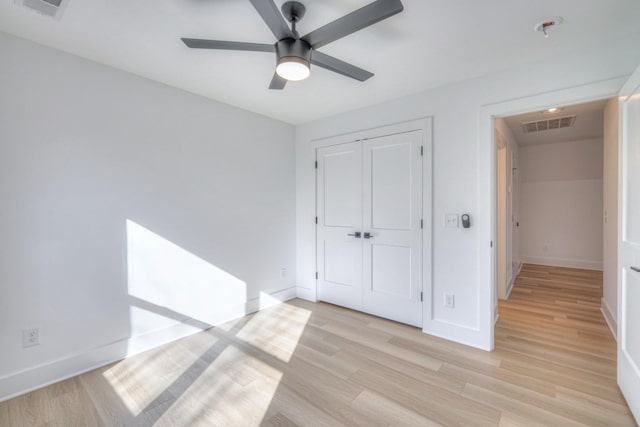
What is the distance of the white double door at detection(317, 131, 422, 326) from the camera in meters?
3.06

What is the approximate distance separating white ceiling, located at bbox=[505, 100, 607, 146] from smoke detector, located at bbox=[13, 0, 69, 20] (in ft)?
13.5

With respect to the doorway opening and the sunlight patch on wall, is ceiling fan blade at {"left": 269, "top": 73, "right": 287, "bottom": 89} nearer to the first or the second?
the sunlight patch on wall

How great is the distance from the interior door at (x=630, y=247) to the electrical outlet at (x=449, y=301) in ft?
3.65

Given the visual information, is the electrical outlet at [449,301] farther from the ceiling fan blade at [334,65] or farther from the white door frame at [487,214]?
the ceiling fan blade at [334,65]

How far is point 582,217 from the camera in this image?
5.71m

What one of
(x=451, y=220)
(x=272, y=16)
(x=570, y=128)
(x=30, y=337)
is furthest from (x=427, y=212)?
(x=570, y=128)

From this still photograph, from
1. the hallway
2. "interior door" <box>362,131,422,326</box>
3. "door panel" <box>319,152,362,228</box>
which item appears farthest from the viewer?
"door panel" <box>319,152,362,228</box>

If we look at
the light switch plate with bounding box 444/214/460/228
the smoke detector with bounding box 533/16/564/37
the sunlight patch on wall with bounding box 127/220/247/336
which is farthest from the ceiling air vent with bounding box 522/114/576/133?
the sunlight patch on wall with bounding box 127/220/247/336

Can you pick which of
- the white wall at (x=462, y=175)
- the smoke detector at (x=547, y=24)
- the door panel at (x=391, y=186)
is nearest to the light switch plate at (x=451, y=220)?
the white wall at (x=462, y=175)

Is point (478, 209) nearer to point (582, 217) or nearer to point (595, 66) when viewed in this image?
point (595, 66)

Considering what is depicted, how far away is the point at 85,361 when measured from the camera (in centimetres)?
226

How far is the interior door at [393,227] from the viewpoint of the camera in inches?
119

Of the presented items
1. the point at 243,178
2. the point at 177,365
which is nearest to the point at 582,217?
the point at 243,178

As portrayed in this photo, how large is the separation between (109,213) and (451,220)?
3.03 meters
